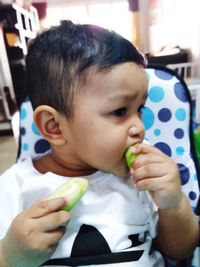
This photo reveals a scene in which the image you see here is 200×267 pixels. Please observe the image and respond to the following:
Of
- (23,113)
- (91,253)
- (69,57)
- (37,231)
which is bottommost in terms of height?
(91,253)

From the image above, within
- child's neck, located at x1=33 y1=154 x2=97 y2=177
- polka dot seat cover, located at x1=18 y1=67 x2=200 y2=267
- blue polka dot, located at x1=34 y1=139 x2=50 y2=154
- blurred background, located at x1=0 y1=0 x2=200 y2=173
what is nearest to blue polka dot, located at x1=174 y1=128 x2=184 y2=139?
polka dot seat cover, located at x1=18 y1=67 x2=200 y2=267

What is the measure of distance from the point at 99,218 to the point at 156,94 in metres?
0.35

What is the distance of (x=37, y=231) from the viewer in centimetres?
50

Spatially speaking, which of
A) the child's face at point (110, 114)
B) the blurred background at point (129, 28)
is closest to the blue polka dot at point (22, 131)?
the child's face at point (110, 114)

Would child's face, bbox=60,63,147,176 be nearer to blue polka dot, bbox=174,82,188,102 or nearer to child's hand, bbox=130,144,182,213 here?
child's hand, bbox=130,144,182,213

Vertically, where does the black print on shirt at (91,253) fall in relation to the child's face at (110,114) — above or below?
below

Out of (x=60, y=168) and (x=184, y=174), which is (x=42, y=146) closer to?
(x=60, y=168)

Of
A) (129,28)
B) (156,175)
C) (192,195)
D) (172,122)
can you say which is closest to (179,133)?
(172,122)

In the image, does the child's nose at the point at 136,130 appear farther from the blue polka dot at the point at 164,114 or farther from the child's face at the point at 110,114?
the blue polka dot at the point at 164,114

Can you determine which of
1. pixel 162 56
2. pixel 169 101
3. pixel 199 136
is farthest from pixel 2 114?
pixel 169 101

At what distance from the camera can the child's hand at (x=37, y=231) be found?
49 cm

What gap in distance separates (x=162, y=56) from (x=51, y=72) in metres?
1.76

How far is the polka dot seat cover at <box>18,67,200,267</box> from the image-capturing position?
0.74m

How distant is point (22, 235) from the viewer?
1.65 ft
